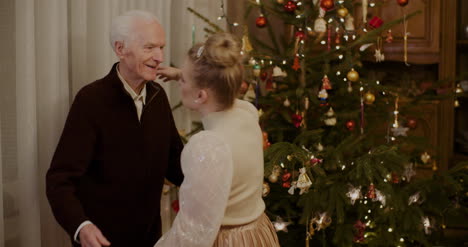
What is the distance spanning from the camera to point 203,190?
152 cm

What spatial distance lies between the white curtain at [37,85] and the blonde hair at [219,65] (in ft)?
2.21

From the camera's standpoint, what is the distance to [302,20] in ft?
9.92

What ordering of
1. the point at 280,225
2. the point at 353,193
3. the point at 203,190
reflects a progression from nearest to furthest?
the point at 203,190
the point at 353,193
the point at 280,225

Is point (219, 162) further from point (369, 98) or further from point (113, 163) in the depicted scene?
point (369, 98)

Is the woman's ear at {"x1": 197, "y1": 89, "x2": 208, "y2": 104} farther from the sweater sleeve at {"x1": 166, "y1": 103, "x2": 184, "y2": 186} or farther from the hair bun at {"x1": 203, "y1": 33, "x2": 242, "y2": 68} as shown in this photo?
the sweater sleeve at {"x1": 166, "y1": 103, "x2": 184, "y2": 186}

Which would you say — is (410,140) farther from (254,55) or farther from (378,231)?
(254,55)

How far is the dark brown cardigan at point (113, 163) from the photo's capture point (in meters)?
1.84

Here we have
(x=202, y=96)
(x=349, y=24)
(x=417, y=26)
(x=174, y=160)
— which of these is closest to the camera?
(x=202, y=96)

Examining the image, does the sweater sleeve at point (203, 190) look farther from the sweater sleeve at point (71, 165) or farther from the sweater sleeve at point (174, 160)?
the sweater sleeve at point (174, 160)

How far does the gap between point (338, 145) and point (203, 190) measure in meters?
1.45

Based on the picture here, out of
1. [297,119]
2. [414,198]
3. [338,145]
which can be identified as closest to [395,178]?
[414,198]

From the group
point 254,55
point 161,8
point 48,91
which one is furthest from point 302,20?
point 48,91

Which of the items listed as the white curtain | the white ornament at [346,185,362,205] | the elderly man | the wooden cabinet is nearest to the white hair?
the elderly man

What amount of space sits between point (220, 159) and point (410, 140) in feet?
6.35
